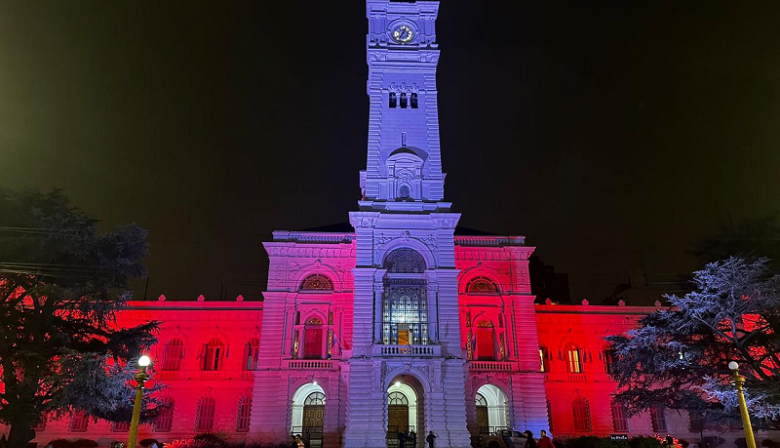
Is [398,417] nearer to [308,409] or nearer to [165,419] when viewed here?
[308,409]

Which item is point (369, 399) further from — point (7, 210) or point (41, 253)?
point (7, 210)

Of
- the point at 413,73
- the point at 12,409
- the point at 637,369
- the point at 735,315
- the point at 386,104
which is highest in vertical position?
the point at 413,73

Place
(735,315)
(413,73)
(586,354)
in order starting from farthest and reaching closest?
1. (586,354)
2. (413,73)
3. (735,315)

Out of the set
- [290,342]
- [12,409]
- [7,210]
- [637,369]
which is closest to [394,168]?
[290,342]

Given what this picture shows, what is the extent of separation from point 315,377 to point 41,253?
19.0 m

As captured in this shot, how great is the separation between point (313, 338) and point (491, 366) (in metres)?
12.5

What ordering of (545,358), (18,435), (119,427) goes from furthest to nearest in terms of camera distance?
(545,358), (119,427), (18,435)

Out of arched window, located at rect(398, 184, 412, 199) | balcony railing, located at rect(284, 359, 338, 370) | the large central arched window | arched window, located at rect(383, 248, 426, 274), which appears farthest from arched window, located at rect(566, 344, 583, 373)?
arched window, located at rect(398, 184, 412, 199)

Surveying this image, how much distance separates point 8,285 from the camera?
2378cm

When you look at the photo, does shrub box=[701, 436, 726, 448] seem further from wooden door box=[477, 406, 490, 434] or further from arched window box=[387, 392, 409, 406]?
arched window box=[387, 392, 409, 406]

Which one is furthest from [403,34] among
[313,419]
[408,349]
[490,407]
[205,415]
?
[205,415]

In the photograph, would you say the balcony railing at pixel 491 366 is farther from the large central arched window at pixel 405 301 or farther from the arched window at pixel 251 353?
the arched window at pixel 251 353

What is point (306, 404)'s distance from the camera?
38.0 meters

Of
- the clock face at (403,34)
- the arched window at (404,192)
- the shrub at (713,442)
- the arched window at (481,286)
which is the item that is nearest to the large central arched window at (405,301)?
the arched window at (404,192)
